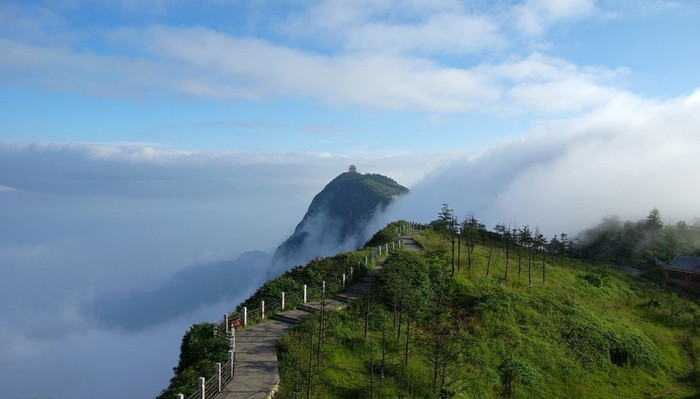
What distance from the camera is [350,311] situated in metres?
27.6

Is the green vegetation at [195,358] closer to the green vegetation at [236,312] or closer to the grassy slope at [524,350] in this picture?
the green vegetation at [236,312]

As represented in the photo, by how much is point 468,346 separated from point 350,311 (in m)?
7.49

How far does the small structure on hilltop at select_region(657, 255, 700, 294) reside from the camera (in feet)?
195

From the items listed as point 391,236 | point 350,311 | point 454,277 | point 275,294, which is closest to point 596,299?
point 454,277

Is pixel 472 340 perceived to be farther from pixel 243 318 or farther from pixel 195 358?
pixel 195 358

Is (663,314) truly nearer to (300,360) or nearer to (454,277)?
(454,277)

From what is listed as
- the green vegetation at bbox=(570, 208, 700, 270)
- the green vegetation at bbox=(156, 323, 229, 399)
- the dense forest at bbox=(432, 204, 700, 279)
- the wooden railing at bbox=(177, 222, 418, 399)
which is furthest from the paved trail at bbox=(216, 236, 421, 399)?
the green vegetation at bbox=(570, 208, 700, 270)

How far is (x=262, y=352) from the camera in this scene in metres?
21.4

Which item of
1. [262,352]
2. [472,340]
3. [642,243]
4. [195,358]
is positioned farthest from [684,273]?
[195,358]

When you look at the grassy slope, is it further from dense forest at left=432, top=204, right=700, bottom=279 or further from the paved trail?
dense forest at left=432, top=204, right=700, bottom=279

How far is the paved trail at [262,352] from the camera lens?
1733 cm

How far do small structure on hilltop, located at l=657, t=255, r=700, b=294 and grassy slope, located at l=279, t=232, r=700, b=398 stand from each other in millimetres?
23299

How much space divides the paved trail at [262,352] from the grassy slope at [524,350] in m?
0.77

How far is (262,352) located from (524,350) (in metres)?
16.1
